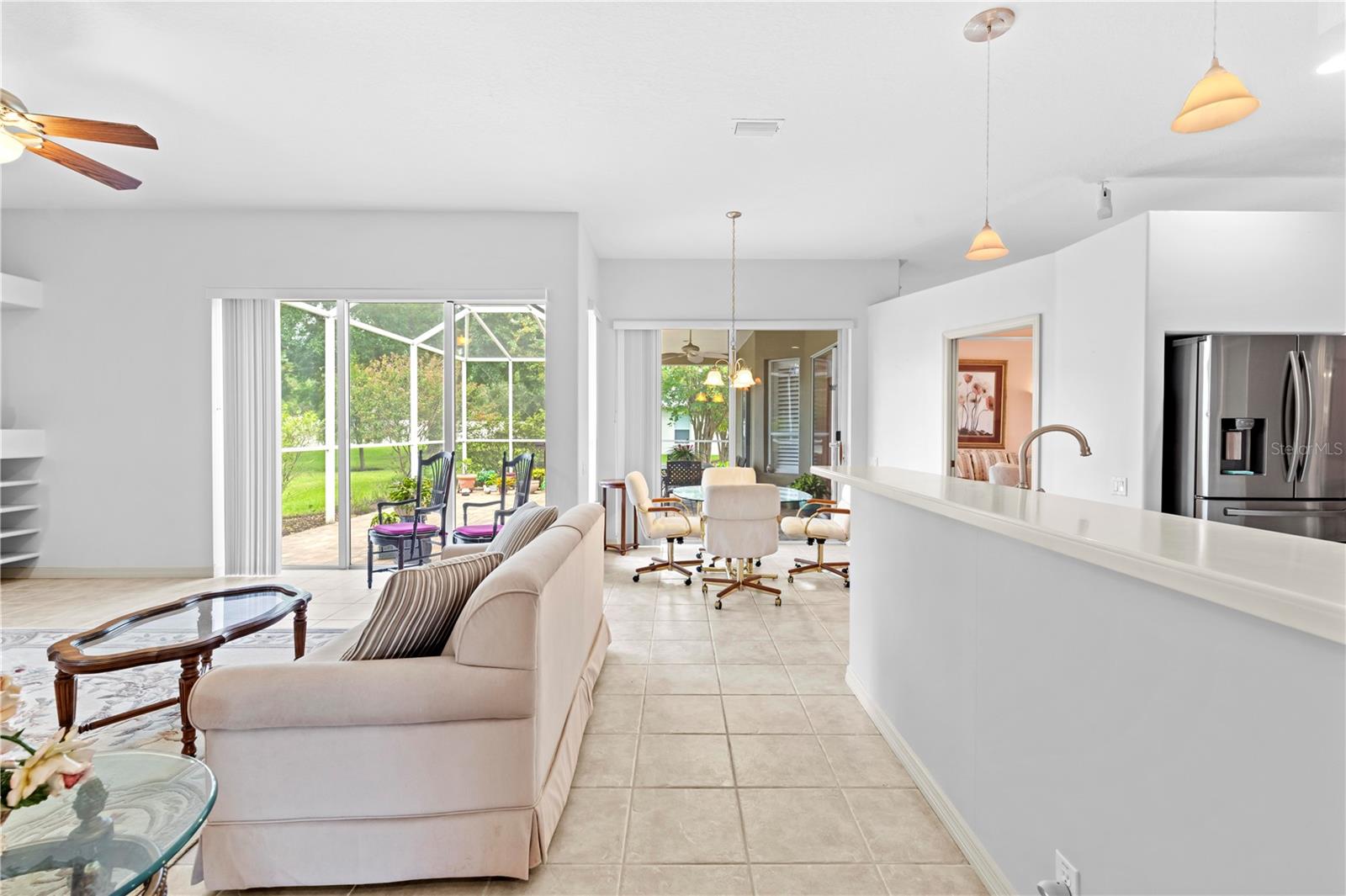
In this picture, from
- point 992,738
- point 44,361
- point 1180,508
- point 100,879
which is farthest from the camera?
point 44,361

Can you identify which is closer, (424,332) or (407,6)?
(407,6)

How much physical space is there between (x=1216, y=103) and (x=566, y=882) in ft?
9.57

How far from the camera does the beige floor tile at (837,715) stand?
264cm

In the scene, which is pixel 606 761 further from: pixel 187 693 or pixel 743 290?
pixel 743 290

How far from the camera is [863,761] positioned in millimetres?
2381

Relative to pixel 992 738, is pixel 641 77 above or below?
above

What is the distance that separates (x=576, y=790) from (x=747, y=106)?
10.5ft

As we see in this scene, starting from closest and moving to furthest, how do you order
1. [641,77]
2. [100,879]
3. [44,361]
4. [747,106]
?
[100,879]
[641,77]
[747,106]
[44,361]

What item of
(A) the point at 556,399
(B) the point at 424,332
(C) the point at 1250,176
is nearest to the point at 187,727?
(A) the point at 556,399

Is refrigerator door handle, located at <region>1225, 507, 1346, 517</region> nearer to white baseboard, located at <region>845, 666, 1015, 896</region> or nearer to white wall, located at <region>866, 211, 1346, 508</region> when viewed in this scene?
white wall, located at <region>866, 211, 1346, 508</region>

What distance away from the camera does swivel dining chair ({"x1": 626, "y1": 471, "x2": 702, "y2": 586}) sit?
199 inches

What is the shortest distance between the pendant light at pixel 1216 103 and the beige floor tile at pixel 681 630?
3.12 metres

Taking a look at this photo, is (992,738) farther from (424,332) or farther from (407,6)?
(424,332)

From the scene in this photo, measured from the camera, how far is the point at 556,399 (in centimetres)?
502
